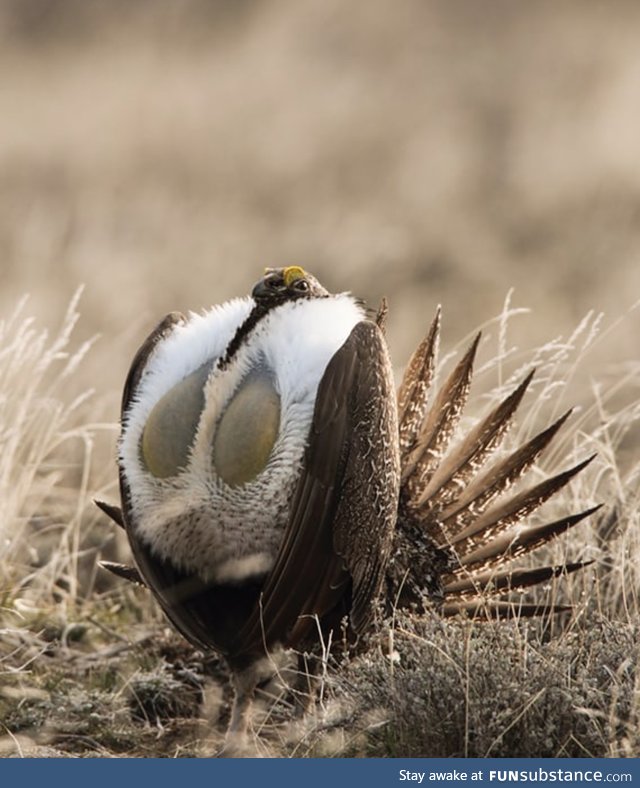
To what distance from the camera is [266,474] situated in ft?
10.7

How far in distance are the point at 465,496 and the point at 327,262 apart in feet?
19.4

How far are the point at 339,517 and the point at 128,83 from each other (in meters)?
10.2

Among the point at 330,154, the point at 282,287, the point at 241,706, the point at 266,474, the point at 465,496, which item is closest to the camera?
the point at 266,474

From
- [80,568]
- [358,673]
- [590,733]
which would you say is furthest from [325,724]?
[80,568]

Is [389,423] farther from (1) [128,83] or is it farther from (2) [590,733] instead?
(1) [128,83]

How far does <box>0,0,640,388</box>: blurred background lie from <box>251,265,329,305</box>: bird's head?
4.50 metres

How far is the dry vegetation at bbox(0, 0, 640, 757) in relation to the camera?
3.37m

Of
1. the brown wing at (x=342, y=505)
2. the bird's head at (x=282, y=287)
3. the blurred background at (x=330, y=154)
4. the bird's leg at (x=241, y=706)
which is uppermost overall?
the blurred background at (x=330, y=154)

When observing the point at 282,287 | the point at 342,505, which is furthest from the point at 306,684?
the point at 282,287

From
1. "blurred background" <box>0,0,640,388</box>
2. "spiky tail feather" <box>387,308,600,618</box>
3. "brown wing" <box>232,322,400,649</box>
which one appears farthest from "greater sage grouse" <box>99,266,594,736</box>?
"blurred background" <box>0,0,640,388</box>

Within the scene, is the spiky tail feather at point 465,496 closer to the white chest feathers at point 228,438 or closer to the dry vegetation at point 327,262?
the dry vegetation at point 327,262

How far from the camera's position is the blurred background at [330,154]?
927 cm

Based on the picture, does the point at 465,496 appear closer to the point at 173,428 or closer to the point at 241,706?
the point at 241,706

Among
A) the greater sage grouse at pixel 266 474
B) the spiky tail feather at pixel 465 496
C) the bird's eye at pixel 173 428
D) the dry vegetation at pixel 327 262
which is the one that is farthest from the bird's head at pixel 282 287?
the dry vegetation at pixel 327 262
